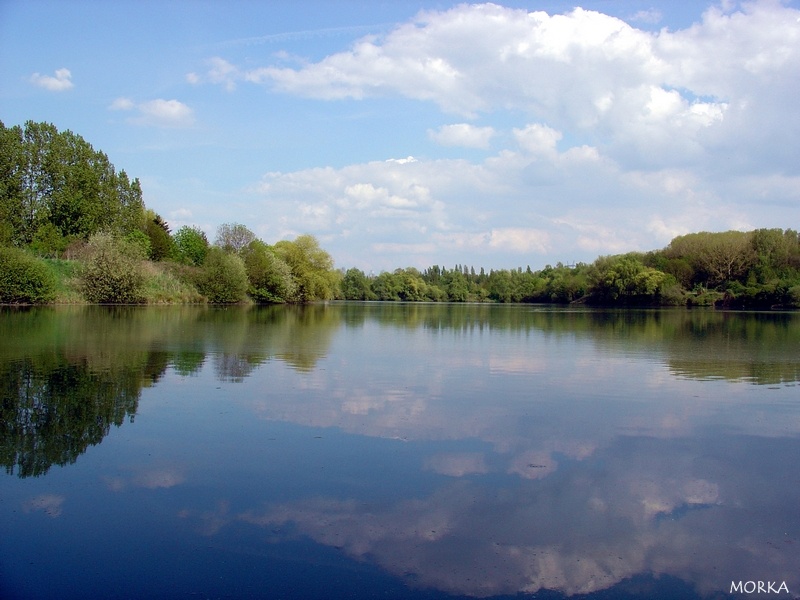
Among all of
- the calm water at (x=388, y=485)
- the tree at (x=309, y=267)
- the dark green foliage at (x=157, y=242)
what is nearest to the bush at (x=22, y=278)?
the dark green foliage at (x=157, y=242)

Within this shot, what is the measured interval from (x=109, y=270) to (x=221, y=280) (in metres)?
15.1

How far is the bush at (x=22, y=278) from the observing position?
47406mm

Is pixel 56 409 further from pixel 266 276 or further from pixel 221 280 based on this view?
pixel 266 276

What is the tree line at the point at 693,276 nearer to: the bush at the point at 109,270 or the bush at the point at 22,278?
the bush at the point at 109,270

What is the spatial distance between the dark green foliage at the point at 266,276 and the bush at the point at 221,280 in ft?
18.4

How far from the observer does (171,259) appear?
75562 mm

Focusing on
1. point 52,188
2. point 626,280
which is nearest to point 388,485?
point 52,188

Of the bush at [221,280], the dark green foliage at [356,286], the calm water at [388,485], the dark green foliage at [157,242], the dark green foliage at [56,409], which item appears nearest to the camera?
the calm water at [388,485]

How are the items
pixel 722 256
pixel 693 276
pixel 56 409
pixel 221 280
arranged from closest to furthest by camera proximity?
pixel 56 409 → pixel 221 280 → pixel 722 256 → pixel 693 276

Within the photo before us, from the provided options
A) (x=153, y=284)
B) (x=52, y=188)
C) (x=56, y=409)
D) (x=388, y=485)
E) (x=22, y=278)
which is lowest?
(x=388, y=485)

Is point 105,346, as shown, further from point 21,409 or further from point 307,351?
point 21,409

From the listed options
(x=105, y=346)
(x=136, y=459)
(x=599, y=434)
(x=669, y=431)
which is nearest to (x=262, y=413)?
(x=136, y=459)

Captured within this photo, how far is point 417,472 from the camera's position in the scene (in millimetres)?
7730

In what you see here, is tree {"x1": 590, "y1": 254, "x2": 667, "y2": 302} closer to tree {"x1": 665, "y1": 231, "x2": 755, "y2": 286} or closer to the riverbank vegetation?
the riverbank vegetation
